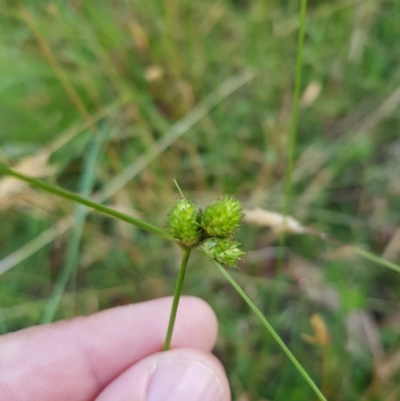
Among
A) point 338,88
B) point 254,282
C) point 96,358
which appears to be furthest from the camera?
point 338,88

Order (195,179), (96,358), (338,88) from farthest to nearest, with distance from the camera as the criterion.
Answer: (338,88) < (195,179) < (96,358)

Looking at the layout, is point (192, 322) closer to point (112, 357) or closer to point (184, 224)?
point (112, 357)

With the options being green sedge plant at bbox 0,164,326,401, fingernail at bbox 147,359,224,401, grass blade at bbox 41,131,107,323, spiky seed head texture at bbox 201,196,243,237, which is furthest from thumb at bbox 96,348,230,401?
grass blade at bbox 41,131,107,323

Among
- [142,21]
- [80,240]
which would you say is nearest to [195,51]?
[142,21]

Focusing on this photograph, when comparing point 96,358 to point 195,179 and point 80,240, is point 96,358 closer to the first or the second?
point 80,240

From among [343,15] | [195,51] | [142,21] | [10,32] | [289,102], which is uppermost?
[10,32]

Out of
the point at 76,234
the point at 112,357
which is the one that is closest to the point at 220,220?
the point at 112,357

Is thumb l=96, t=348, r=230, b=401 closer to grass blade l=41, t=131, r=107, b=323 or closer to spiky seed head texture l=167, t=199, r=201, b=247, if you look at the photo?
spiky seed head texture l=167, t=199, r=201, b=247
